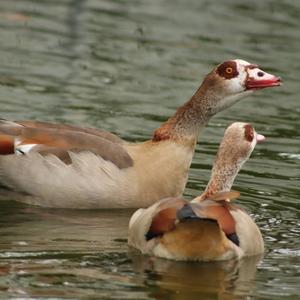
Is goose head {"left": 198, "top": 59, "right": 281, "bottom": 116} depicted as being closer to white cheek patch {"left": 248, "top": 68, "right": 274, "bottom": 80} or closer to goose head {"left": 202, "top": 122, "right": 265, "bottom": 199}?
white cheek patch {"left": 248, "top": 68, "right": 274, "bottom": 80}

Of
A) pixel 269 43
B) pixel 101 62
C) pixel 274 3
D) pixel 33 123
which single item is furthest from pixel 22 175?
pixel 274 3

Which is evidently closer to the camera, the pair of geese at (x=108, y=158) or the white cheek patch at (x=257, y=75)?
the pair of geese at (x=108, y=158)

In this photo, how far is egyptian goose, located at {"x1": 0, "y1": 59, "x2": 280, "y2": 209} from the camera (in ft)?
43.1

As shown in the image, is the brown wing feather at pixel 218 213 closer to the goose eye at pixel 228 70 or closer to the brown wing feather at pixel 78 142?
the brown wing feather at pixel 78 142

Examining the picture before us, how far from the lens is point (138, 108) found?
56.9 ft

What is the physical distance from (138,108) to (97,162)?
4.29 metres

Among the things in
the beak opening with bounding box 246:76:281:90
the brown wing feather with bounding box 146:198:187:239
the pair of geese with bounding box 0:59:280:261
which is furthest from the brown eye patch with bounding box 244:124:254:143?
the brown wing feather with bounding box 146:198:187:239

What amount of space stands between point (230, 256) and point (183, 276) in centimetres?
51

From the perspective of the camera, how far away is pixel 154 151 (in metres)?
13.5

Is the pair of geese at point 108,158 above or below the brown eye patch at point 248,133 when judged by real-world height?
below

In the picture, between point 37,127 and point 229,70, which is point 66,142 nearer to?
point 37,127

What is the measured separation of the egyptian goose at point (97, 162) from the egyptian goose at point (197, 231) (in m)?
1.66

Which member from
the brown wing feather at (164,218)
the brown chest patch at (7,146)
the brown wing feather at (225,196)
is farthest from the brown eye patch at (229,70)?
the brown wing feather at (164,218)

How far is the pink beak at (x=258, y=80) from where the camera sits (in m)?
13.3
